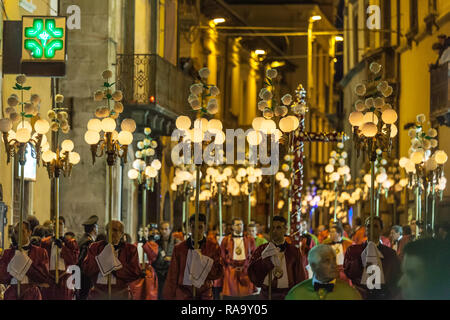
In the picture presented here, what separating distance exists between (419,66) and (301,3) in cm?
3236

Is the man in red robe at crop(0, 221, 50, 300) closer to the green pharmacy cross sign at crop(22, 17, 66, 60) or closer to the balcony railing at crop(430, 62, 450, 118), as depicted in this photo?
the green pharmacy cross sign at crop(22, 17, 66, 60)

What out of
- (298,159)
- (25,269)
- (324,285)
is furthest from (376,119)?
(324,285)

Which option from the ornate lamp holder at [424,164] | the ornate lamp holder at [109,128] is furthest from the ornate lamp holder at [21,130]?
the ornate lamp holder at [424,164]

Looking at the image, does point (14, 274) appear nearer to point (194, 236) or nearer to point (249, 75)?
point (194, 236)

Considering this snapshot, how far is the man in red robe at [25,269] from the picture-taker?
13.8 m

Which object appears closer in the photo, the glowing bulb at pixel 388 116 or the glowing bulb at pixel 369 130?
the glowing bulb at pixel 369 130

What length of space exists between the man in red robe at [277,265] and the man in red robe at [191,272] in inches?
22.5

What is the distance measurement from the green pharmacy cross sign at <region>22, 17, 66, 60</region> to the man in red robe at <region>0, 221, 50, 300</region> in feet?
17.4

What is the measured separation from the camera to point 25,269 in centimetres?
1386

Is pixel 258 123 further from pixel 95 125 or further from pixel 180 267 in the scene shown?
pixel 180 267

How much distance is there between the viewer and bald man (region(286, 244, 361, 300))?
8.38 meters

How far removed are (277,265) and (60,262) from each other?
360 cm

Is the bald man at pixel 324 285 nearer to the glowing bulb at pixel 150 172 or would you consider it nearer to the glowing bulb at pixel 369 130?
the glowing bulb at pixel 369 130

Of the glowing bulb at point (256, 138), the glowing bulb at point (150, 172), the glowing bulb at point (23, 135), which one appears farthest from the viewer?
the glowing bulb at point (150, 172)
